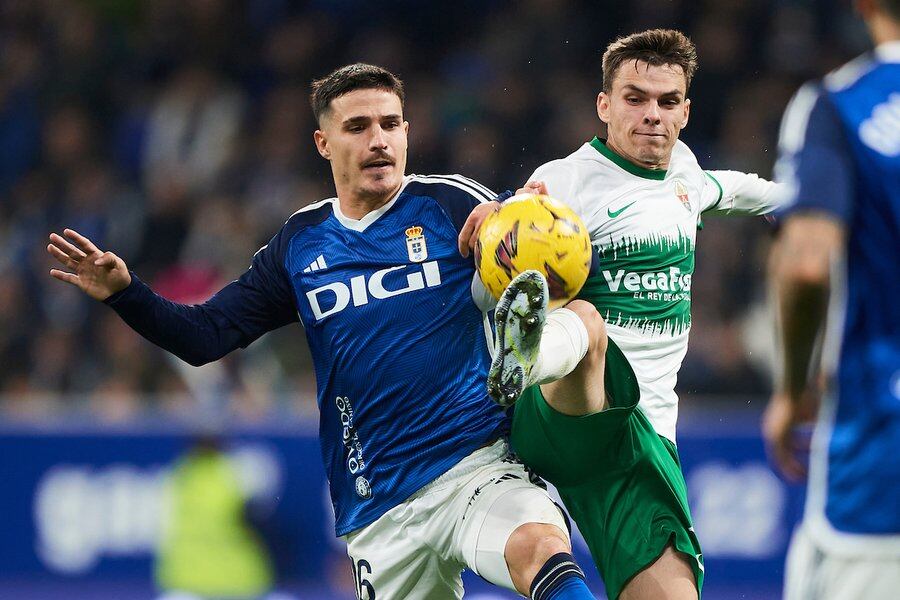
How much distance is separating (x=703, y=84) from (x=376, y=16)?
3.50 metres

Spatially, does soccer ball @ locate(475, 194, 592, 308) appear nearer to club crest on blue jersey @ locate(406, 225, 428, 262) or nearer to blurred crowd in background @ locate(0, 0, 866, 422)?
club crest on blue jersey @ locate(406, 225, 428, 262)

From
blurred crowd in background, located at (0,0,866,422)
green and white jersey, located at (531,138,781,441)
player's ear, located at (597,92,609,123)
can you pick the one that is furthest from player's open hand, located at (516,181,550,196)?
blurred crowd in background, located at (0,0,866,422)

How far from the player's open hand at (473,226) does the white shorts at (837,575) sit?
2.06 meters

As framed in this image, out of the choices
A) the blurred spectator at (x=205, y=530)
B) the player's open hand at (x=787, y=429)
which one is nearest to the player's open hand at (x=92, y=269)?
the player's open hand at (x=787, y=429)

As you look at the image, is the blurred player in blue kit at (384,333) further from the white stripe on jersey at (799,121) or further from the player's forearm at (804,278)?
the white stripe on jersey at (799,121)

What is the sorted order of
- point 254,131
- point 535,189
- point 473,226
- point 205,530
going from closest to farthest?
1. point 535,189
2. point 473,226
3. point 205,530
4. point 254,131

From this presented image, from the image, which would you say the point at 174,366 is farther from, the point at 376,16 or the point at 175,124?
the point at 376,16

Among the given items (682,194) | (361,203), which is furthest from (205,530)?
(682,194)

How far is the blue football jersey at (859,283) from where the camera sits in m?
2.93

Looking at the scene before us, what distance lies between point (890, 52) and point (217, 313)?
3138 mm

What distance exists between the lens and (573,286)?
15.3 feet

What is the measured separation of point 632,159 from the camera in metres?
5.15

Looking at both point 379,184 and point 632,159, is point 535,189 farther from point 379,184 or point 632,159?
point 379,184

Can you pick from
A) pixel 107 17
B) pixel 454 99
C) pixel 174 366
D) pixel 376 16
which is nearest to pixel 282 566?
pixel 174 366
